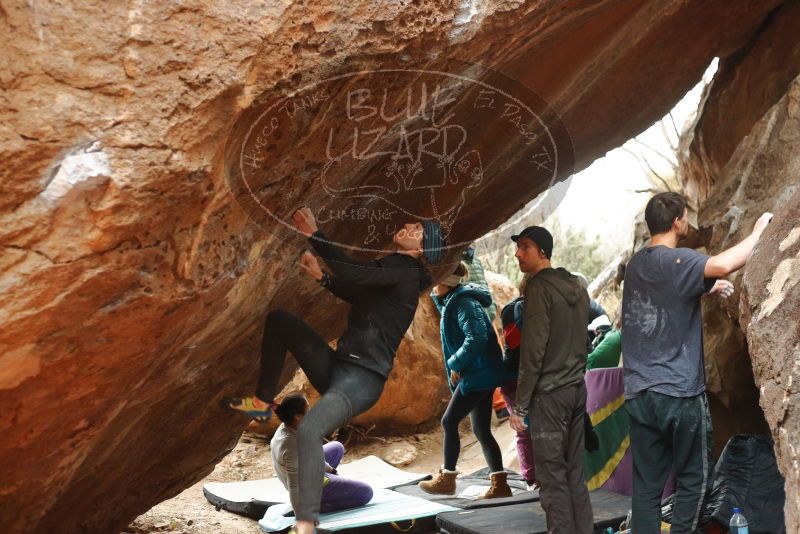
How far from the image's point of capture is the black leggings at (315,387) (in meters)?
4.09

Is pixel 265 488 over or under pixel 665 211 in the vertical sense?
under

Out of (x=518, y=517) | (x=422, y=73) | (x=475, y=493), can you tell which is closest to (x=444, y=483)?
(x=475, y=493)

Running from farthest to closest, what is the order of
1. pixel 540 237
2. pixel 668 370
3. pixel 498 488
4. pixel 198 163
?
pixel 498 488, pixel 540 237, pixel 668 370, pixel 198 163

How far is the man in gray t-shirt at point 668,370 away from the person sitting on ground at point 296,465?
1.85 metres

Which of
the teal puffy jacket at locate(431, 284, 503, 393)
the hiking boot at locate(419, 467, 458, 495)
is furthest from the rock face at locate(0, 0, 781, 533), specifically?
the hiking boot at locate(419, 467, 458, 495)

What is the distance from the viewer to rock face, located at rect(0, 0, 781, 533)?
3145 millimetres

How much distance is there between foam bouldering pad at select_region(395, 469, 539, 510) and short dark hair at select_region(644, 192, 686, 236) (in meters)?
2.68

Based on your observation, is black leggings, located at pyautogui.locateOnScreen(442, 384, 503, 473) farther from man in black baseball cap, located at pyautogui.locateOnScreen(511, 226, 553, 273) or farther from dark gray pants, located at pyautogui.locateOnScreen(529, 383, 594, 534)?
man in black baseball cap, located at pyautogui.locateOnScreen(511, 226, 553, 273)

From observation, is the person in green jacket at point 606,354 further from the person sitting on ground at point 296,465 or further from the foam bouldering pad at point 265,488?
the foam bouldering pad at point 265,488

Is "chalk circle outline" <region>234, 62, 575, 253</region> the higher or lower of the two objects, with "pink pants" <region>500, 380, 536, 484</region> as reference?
higher

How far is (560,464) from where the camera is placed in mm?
4719

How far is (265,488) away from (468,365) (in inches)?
107

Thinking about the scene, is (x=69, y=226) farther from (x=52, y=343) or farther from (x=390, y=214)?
(x=390, y=214)

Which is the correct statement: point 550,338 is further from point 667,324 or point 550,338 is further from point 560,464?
point 667,324
